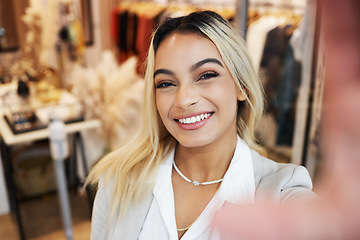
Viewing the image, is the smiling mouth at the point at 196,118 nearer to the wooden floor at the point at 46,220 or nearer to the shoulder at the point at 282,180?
the shoulder at the point at 282,180

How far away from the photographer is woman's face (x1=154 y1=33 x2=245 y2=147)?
0.94m

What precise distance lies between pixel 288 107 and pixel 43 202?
2155 mm

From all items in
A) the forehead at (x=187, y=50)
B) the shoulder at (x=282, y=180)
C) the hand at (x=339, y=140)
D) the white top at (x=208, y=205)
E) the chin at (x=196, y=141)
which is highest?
the hand at (x=339, y=140)

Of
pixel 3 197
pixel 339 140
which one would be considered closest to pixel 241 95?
pixel 339 140

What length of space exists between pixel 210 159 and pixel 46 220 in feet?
6.84

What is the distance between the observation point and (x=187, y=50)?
943 millimetres

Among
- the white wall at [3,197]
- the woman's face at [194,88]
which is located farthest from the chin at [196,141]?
the white wall at [3,197]

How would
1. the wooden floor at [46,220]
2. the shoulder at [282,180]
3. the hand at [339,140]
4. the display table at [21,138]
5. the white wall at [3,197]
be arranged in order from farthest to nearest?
the white wall at [3,197] < the wooden floor at [46,220] < the display table at [21,138] < the shoulder at [282,180] < the hand at [339,140]

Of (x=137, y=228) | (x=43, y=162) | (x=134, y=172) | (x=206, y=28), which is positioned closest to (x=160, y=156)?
(x=134, y=172)

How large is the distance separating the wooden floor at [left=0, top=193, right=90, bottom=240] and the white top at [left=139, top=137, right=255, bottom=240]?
164 centimetres

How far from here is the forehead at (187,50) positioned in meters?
0.94

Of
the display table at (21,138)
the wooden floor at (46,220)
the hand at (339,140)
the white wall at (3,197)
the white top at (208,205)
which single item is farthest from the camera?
the white wall at (3,197)

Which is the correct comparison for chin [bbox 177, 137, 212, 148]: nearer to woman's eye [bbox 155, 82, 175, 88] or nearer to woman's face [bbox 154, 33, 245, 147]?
woman's face [bbox 154, 33, 245, 147]

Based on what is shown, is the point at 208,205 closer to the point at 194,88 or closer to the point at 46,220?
the point at 194,88
